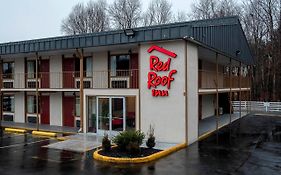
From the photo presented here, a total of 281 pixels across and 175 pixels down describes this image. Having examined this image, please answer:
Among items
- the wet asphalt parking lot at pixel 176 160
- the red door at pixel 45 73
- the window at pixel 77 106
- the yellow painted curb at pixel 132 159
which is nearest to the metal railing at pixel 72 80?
the red door at pixel 45 73

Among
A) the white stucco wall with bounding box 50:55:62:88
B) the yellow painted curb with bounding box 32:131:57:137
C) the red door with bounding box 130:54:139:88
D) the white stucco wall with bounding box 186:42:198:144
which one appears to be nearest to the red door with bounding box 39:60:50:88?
the white stucco wall with bounding box 50:55:62:88

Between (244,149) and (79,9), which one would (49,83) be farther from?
(79,9)

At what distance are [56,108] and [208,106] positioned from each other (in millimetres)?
12847

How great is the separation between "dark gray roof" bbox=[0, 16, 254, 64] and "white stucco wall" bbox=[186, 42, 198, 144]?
727 millimetres

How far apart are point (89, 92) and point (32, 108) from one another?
7.02m

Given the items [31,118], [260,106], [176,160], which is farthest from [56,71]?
[260,106]

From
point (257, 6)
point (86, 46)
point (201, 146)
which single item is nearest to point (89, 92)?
point (86, 46)

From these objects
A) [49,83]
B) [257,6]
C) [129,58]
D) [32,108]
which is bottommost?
[32,108]

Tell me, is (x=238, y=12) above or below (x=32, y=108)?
above

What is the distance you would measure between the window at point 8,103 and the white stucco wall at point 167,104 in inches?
494

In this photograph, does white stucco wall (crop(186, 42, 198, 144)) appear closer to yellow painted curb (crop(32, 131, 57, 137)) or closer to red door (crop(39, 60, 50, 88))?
yellow painted curb (crop(32, 131, 57, 137))

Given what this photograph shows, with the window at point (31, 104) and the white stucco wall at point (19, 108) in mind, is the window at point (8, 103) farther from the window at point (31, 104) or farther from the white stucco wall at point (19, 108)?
the window at point (31, 104)

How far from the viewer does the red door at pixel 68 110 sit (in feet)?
63.0

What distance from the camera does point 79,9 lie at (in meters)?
61.7
